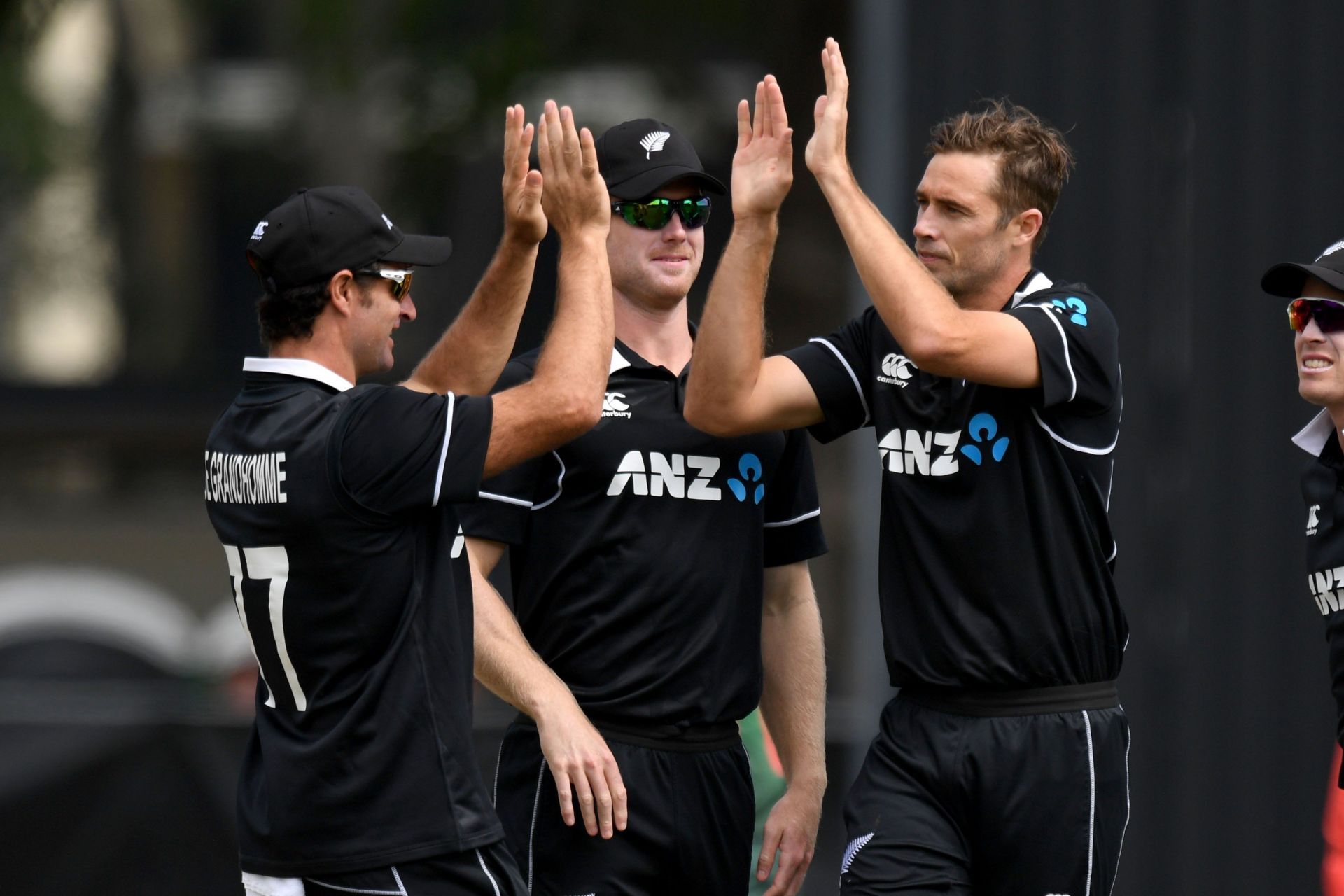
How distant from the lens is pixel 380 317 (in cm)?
319

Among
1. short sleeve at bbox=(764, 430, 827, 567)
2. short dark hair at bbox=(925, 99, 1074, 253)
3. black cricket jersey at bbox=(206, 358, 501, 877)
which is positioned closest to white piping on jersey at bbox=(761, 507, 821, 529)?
short sleeve at bbox=(764, 430, 827, 567)

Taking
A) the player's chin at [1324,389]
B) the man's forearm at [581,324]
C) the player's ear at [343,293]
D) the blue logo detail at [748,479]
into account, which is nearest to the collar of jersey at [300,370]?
the player's ear at [343,293]

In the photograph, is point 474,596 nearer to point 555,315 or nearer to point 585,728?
point 585,728

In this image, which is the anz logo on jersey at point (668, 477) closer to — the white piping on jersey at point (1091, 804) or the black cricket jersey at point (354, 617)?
the black cricket jersey at point (354, 617)

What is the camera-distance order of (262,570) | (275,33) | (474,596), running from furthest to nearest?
1. (275,33)
2. (474,596)
3. (262,570)

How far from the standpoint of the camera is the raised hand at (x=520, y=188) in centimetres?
342

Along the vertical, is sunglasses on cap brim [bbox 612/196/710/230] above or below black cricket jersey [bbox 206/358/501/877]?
above

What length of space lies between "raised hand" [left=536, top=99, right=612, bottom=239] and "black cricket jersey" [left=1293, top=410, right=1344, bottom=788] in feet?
4.91

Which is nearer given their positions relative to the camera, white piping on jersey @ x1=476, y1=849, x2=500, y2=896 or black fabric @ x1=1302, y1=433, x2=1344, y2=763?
white piping on jersey @ x1=476, y1=849, x2=500, y2=896

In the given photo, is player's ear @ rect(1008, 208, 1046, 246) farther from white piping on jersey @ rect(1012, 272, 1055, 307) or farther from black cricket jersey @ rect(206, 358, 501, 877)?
black cricket jersey @ rect(206, 358, 501, 877)

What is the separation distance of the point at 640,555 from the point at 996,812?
2.89 ft

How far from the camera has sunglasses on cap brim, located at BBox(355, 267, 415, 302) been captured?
316cm

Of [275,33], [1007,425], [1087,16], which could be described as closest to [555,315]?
[1007,425]

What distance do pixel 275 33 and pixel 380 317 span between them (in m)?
4.70
